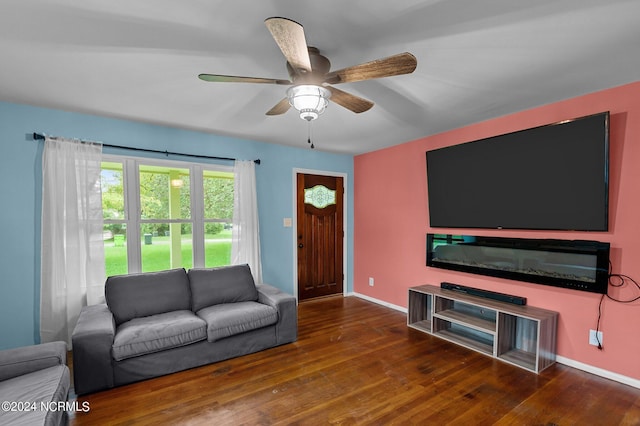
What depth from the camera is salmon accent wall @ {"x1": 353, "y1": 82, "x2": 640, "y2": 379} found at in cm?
232

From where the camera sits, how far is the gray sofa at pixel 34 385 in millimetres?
1405

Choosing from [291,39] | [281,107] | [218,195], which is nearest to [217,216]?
[218,195]

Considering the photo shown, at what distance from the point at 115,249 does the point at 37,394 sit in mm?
1891

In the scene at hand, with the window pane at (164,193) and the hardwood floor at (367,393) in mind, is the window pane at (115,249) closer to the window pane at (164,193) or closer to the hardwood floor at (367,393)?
the window pane at (164,193)

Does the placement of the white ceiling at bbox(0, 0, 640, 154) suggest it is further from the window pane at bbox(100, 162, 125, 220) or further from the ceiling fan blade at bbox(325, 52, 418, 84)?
the window pane at bbox(100, 162, 125, 220)

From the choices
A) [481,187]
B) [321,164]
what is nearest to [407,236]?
[481,187]

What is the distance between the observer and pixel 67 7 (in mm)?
1489

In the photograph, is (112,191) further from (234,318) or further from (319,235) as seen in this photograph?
(319,235)

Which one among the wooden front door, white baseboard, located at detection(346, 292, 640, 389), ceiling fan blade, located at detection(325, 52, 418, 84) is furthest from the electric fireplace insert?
ceiling fan blade, located at detection(325, 52, 418, 84)

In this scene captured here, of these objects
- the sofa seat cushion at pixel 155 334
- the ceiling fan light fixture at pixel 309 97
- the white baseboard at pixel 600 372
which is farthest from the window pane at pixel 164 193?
the white baseboard at pixel 600 372

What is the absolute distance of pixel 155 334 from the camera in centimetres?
245

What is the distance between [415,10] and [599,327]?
292cm

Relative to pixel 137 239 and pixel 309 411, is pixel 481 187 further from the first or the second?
pixel 137 239

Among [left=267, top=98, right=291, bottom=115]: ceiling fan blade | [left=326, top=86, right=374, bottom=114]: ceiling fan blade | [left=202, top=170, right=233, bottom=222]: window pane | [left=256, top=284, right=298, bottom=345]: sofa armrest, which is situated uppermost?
[left=267, top=98, right=291, bottom=115]: ceiling fan blade
